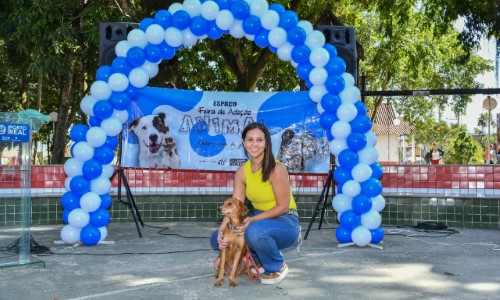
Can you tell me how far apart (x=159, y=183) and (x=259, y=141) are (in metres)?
5.11

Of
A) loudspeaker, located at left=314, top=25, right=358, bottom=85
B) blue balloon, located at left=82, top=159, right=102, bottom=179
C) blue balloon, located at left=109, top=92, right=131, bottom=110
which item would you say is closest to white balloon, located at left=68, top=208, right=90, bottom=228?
blue balloon, located at left=82, top=159, right=102, bottom=179

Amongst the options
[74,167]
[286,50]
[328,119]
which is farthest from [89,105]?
[328,119]

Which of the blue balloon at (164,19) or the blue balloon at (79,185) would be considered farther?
the blue balloon at (164,19)

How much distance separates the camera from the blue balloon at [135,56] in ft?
23.6

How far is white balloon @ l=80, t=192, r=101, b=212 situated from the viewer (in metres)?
7.08

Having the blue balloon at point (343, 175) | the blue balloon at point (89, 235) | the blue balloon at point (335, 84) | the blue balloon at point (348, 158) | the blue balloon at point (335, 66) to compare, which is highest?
the blue balloon at point (335, 66)

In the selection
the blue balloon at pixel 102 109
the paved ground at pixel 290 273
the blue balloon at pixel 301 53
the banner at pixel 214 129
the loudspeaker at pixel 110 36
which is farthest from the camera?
the banner at pixel 214 129

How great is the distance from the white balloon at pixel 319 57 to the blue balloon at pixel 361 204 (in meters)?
1.72

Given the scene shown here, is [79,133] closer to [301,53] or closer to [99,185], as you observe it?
[99,185]

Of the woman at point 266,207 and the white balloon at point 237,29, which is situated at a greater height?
the white balloon at point 237,29

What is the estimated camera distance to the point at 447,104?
30.7 metres

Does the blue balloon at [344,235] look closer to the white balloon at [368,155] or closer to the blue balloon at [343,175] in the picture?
the blue balloon at [343,175]

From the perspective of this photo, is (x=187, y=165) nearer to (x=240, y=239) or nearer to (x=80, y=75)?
(x=240, y=239)

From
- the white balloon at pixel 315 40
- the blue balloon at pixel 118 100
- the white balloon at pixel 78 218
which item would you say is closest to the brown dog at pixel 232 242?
the white balloon at pixel 78 218
